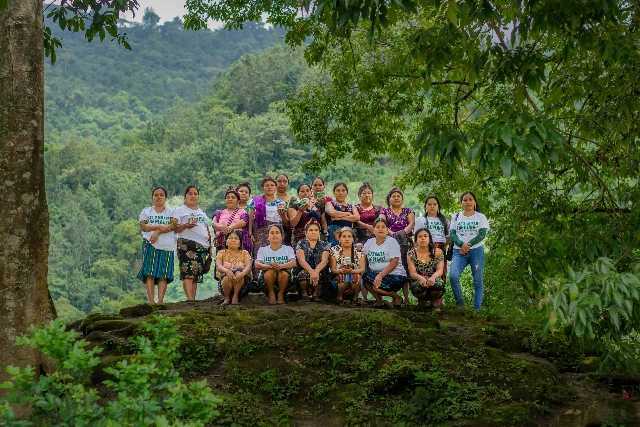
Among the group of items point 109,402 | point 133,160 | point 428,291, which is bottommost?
point 109,402

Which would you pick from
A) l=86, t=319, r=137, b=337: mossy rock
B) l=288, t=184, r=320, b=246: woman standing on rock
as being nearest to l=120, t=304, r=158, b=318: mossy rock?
l=86, t=319, r=137, b=337: mossy rock

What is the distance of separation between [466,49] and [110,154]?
54.8 meters

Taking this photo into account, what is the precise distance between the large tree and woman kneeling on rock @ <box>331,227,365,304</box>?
3.34m

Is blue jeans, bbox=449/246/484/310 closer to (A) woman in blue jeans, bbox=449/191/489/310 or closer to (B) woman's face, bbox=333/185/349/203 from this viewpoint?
(A) woman in blue jeans, bbox=449/191/489/310

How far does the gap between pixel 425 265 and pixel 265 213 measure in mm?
1767

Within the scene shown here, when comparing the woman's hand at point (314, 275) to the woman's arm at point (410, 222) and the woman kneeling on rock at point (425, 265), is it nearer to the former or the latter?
the woman kneeling on rock at point (425, 265)

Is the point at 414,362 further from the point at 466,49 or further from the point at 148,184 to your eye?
the point at 148,184

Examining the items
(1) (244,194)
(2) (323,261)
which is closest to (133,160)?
(1) (244,194)

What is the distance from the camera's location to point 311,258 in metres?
8.81

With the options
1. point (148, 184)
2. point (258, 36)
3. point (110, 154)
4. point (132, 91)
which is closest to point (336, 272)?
point (148, 184)

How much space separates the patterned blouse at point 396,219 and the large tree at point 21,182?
4.13 meters

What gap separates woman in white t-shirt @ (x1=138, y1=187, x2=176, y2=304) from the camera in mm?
9102

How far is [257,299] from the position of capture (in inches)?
359

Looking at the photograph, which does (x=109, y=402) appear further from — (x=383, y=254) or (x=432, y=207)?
(x=432, y=207)
